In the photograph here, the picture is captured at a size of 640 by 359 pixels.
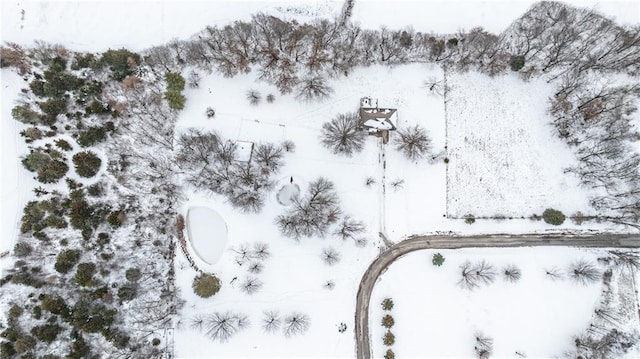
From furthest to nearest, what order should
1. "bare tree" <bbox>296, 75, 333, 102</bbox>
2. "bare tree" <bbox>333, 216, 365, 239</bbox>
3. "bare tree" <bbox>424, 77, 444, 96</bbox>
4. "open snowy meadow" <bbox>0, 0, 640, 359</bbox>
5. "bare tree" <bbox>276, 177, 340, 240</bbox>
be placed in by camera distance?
"bare tree" <bbox>424, 77, 444, 96</bbox>
"bare tree" <bbox>296, 75, 333, 102</bbox>
"bare tree" <bbox>333, 216, 365, 239</bbox>
"bare tree" <bbox>276, 177, 340, 240</bbox>
"open snowy meadow" <bbox>0, 0, 640, 359</bbox>

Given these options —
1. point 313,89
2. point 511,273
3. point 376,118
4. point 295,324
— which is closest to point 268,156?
point 313,89

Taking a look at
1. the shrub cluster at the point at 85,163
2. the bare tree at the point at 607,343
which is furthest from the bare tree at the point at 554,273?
the shrub cluster at the point at 85,163

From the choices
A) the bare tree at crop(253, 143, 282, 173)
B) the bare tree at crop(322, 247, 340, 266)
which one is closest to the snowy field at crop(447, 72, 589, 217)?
the bare tree at crop(322, 247, 340, 266)

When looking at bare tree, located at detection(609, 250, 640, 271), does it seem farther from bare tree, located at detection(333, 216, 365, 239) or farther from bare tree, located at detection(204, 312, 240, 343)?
bare tree, located at detection(204, 312, 240, 343)

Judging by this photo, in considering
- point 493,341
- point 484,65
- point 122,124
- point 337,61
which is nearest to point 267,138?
point 337,61

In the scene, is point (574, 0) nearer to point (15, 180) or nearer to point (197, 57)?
point (197, 57)

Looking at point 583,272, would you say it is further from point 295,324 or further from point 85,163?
point 85,163
